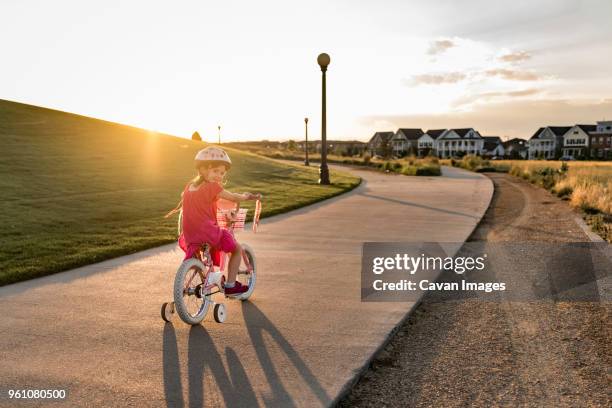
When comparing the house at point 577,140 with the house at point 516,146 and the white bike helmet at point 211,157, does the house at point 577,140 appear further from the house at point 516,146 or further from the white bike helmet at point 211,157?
the white bike helmet at point 211,157

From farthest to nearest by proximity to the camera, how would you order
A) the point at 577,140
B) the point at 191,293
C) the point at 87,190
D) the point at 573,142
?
the point at 573,142
the point at 577,140
the point at 87,190
the point at 191,293

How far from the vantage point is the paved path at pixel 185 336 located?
337 centimetres

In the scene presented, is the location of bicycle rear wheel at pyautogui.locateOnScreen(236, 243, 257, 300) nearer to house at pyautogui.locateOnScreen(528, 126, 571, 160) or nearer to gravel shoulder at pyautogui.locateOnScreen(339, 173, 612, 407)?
gravel shoulder at pyautogui.locateOnScreen(339, 173, 612, 407)

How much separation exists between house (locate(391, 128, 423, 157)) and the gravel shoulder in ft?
393

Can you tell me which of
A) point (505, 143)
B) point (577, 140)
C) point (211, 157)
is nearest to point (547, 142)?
point (577, 140)

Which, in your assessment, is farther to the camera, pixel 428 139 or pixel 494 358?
pixel 428 139

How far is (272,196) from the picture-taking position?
Result: 663 inches

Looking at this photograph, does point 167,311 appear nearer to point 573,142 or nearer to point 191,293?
point 191,293

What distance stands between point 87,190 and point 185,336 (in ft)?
45.1

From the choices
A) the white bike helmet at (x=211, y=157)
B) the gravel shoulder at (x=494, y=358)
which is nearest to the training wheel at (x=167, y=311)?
the white bike helmet at (x=211, y=157)

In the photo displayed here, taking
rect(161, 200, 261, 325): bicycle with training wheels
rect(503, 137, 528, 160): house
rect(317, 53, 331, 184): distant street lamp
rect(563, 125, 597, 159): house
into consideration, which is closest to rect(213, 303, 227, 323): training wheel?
rect(161, 200, 261, 325): bicycle with training wheels

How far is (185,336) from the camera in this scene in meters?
4.39

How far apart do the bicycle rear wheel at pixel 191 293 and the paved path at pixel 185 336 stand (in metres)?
0.16

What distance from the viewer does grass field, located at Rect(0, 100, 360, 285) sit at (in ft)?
26.4
